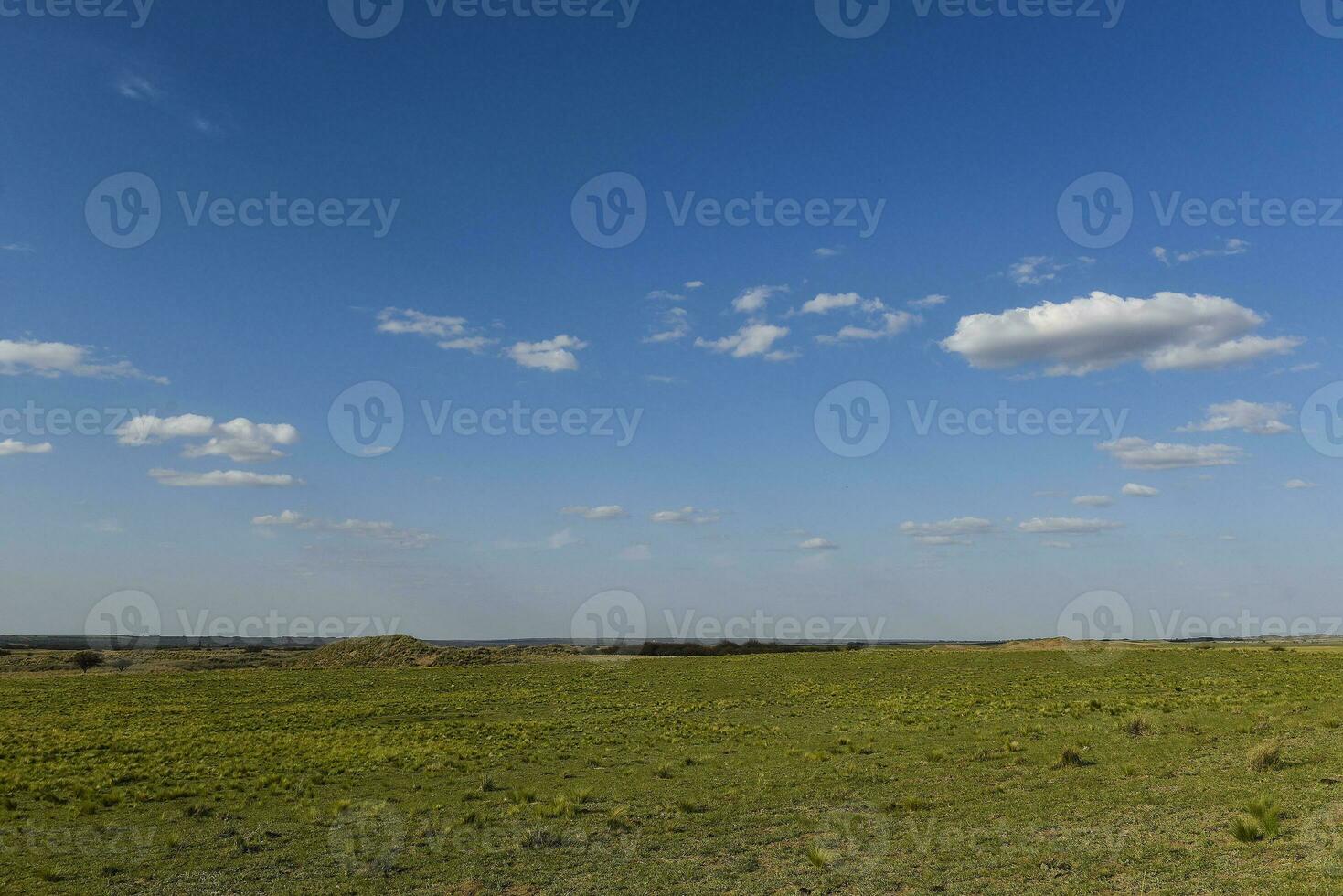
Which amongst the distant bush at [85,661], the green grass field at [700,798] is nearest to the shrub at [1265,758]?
the green grass field at [700,798]

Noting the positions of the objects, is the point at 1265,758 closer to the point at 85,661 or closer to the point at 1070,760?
the point at 1070,760

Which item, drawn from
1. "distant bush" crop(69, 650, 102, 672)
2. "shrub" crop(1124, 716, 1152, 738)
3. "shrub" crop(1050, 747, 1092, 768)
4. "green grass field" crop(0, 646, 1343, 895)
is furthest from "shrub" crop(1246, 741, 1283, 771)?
"distant bush" crop(69, 650, 102, 672)

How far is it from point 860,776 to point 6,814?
1750cm

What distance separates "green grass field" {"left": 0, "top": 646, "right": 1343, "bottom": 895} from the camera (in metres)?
11.4

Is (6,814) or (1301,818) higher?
(1301,818)

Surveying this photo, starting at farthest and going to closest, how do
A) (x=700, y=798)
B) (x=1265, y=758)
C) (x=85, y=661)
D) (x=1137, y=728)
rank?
1. (x=85, y=661)
2. (x=1137, y=728)
3. (x=700, y=798)
4. (x=1265, y=758)

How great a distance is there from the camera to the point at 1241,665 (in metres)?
53.6

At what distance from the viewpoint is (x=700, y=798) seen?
1672 cm

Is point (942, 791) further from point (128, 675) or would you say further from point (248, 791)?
point (128, 675)

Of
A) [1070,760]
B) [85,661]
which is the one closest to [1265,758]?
[1070,760]

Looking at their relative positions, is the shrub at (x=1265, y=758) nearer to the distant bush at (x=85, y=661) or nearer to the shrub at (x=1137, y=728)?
the shrub at (x=1137, y=728)

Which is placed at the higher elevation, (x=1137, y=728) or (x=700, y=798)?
(x=1137, y=728)

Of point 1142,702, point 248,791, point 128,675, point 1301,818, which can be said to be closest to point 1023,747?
point 1301,818

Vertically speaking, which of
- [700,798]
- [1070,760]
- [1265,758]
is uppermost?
[1265,758]
